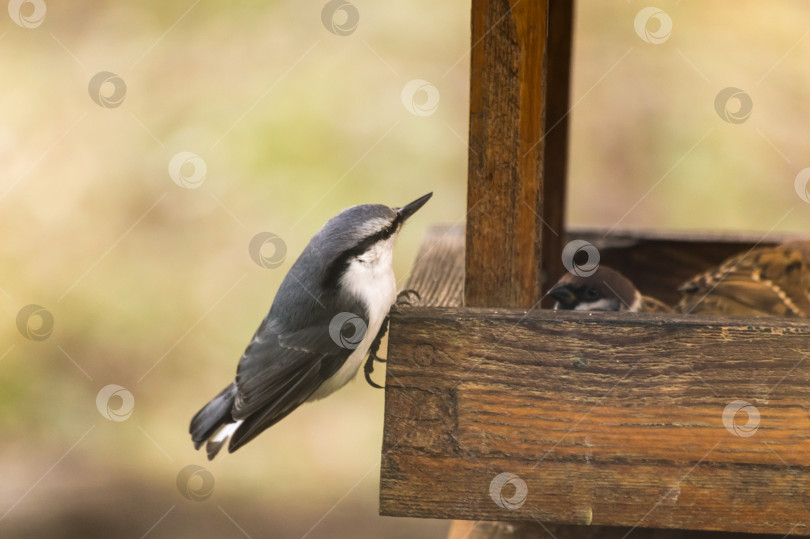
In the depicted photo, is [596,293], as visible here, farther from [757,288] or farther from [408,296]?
[408,296]

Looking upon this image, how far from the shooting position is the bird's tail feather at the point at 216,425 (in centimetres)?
252

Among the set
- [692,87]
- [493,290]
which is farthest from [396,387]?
[692,87]

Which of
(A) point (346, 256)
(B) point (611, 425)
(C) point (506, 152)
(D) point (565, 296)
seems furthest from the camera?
(D) point (565, 296)

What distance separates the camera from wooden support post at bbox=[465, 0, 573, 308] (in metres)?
2.01

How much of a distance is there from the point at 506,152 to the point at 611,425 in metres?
0.62

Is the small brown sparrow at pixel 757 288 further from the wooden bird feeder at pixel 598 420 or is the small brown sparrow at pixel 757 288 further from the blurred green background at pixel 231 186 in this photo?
the blurred green background at pixel 231 186

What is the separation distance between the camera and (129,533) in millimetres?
5246

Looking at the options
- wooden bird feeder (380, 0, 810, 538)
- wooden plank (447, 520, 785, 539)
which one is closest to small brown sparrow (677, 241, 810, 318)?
wooden plank (447, 520, 785, 539)

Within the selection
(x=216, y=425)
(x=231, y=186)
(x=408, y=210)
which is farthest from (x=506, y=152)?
(x=231, y=186)

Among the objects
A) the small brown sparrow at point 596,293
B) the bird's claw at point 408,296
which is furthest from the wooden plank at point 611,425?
the small brown sparrow at point 596,293

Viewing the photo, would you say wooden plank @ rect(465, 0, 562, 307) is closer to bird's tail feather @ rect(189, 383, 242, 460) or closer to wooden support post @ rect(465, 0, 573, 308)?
wooden support post @ rect(465, 0, 573, 308)

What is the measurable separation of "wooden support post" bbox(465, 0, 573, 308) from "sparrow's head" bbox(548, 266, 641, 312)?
68 cm

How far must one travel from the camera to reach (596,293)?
285 centimetres

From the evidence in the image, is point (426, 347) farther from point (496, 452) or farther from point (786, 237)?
point (786, 237)
